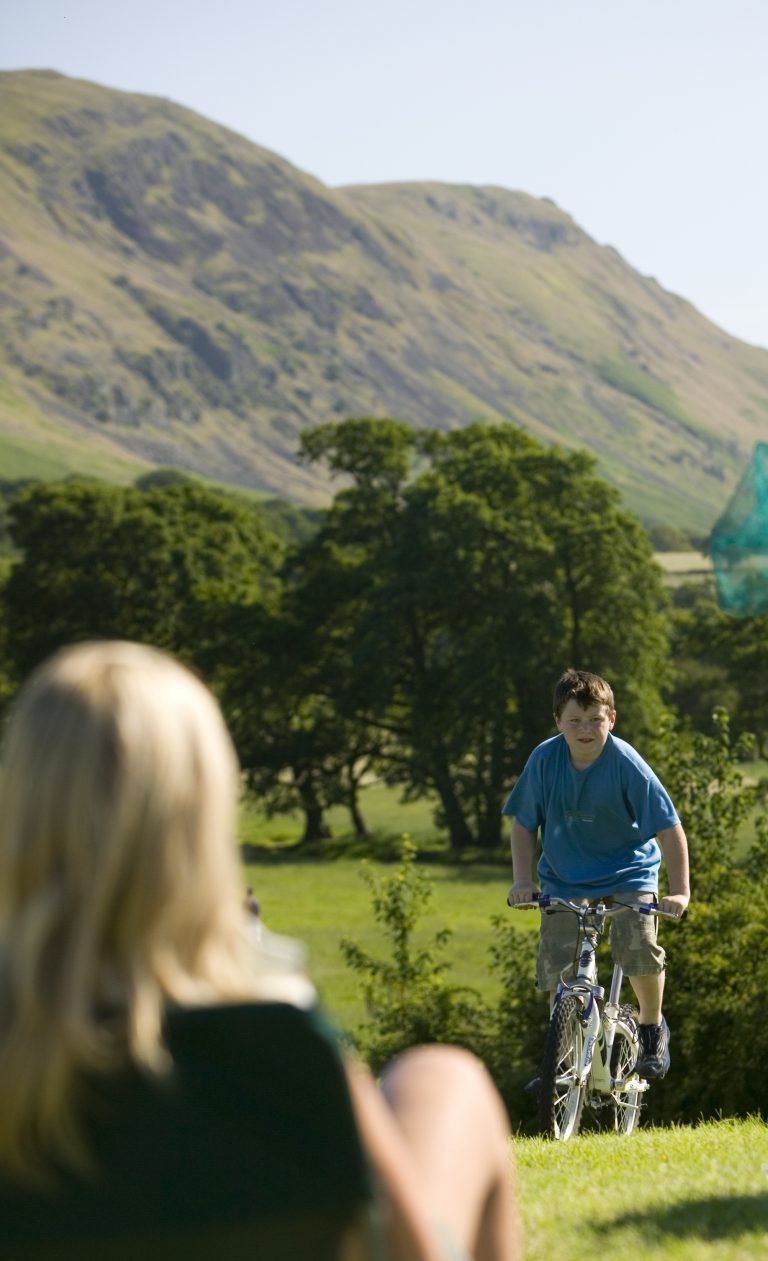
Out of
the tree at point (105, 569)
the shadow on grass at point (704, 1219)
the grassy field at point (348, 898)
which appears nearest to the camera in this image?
the shadow on grass at point (704, 1219)

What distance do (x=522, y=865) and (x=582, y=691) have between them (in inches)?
37.9

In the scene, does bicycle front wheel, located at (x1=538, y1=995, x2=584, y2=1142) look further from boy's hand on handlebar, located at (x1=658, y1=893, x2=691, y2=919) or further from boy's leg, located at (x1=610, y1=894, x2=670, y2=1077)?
boy's hand on handlebar, located at (x1=658, y1=893, x2=691, y2=919)

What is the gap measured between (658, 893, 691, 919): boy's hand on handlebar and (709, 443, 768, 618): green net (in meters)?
4.91

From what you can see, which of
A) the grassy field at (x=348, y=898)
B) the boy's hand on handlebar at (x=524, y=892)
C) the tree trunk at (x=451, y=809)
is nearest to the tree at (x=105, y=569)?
the grassy field at (x=348, y=898)

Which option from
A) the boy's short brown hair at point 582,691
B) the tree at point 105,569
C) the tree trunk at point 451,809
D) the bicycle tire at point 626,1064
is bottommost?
the tree trunk at point 451,809

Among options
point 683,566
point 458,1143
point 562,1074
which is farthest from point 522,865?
point 683,566

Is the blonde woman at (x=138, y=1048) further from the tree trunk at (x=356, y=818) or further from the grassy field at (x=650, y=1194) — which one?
the tree trunk at (x=356, y=818)

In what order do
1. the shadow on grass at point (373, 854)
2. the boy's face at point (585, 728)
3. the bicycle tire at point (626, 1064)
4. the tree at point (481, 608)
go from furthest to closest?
1. the tree at point (481, 608)
2. the shadow on grass at point (373, 854)
3. the bicycle tire at point (626, 1064)
4. the boy's face at point (585, 728)

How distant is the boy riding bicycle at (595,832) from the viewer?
7949 mm

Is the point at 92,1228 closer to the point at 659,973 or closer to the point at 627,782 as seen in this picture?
the point at 627,782

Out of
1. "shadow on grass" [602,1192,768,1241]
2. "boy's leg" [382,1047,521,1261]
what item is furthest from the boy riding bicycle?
"boy's leg" [382,1047,521,1261]

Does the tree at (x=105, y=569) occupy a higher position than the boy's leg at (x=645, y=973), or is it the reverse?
the boy's leg at (x=645, y=973)

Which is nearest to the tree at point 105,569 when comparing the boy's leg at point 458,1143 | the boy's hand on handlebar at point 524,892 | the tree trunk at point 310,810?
the tree trunk at point 310,810

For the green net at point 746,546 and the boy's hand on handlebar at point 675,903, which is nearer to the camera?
the boy's hand on handlebar at point 675,903
